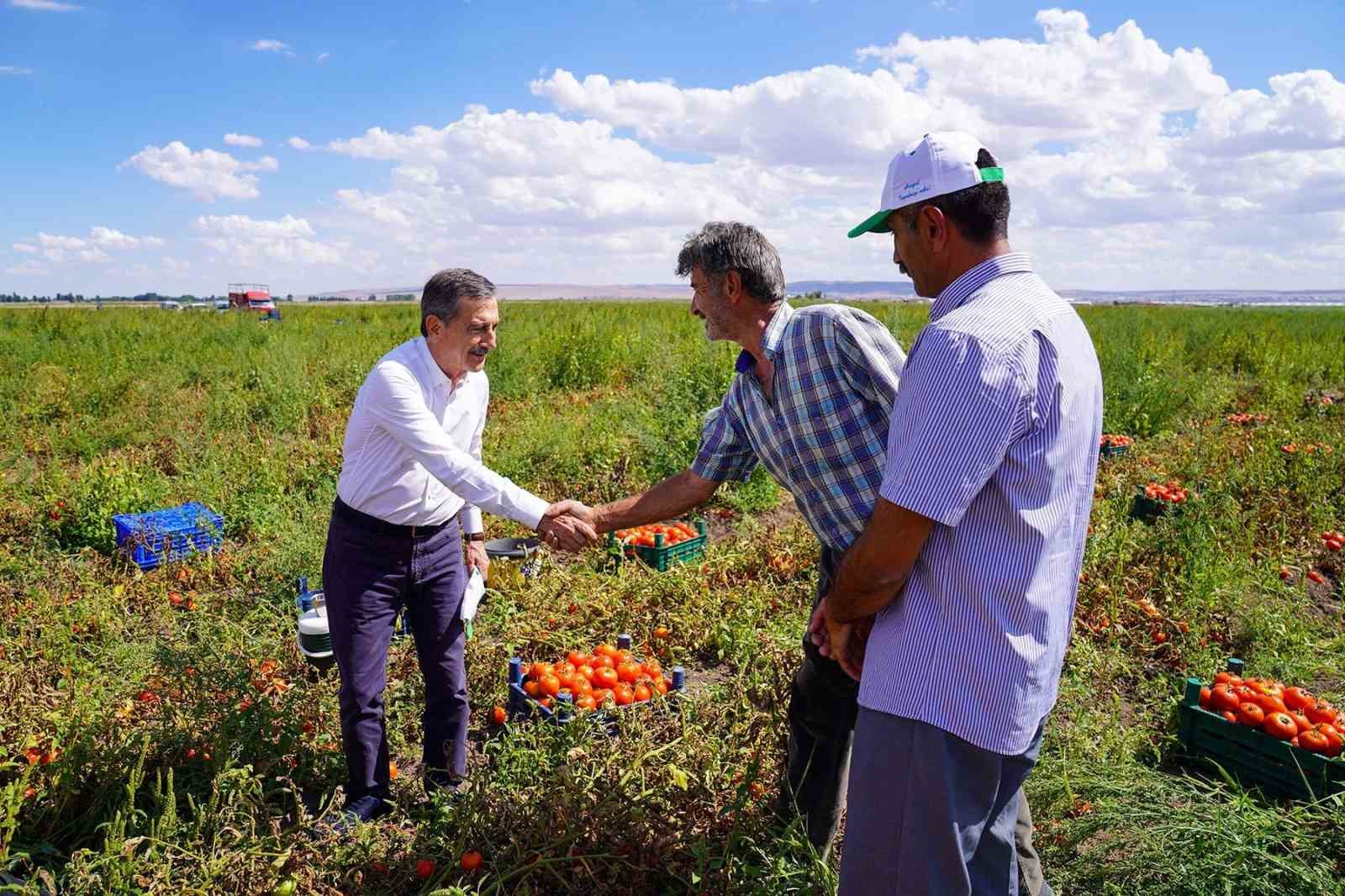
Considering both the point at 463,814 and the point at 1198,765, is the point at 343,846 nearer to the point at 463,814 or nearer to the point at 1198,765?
the point at 463,814

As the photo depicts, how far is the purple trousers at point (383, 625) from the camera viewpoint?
3.05m

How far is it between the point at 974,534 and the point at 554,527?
205 cm

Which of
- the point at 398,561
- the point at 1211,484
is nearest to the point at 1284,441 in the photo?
the point at 1211,484

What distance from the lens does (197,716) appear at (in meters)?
3.28

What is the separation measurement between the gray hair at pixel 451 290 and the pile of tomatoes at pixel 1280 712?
3339mm

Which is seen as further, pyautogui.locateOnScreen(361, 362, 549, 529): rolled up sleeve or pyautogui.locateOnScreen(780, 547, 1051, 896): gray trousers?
pyautogui.locateOnScreen(361, 362, 549, 529): rolled up sleeve

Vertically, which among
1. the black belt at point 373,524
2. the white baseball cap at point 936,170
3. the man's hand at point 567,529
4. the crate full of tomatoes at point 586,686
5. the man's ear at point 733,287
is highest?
the white baseball cap at point 936,170

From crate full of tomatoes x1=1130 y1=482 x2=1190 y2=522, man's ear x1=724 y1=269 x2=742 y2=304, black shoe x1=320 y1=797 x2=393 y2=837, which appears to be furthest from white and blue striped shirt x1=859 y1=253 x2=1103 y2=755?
crate full of tomatoes x1=1130 y1=482 x2=1190 y2=522

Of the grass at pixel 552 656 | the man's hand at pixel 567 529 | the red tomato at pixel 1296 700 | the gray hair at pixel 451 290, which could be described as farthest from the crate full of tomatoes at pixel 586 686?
the red tomato at pixel 1296 700

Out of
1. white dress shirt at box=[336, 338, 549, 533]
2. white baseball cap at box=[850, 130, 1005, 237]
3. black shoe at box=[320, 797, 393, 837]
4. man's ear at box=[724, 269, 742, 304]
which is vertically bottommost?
black shoe at box=[320, 797, 393, 837]

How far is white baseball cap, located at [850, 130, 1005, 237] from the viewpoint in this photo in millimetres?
1766

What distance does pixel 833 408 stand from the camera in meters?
2.49

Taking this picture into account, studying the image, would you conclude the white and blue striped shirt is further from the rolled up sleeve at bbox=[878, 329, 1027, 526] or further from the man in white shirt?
the man in white shirt

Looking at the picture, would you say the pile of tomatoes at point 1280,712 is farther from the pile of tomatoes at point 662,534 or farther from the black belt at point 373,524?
the black belt at point 373,524
